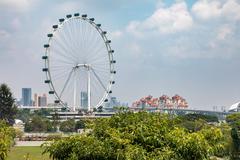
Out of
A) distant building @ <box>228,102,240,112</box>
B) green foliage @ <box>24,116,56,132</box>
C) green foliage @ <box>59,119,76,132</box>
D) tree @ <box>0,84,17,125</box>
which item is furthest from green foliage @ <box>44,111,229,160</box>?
distant building @ <box>228,102,240,112</box>

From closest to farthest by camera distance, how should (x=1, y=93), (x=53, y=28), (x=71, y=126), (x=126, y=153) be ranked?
(x=126, y=153), (x=53, y=28), (x=1, y=93), (x=71, y=126)

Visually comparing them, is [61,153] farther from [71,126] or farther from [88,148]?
[71,126]

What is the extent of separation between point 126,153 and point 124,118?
1.87 metres

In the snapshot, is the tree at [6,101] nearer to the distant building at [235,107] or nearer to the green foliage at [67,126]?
the green foliage at [67,126]

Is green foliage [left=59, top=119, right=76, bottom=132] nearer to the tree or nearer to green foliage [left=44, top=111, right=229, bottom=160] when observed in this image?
the tree

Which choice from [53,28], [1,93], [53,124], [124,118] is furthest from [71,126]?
[124,118]

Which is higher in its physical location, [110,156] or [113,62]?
[113,62]

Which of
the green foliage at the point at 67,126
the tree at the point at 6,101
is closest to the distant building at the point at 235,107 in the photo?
the green foliage at the point at 67,126

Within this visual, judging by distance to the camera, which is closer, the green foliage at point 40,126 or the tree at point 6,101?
the tree at point 6,101

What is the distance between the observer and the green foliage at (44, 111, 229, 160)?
35.8ft

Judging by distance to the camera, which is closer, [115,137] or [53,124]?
[115,137]

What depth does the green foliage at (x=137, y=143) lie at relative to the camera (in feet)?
35.8

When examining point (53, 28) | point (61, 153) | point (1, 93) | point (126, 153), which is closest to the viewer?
point (126, 153)

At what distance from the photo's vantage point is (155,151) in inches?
433
